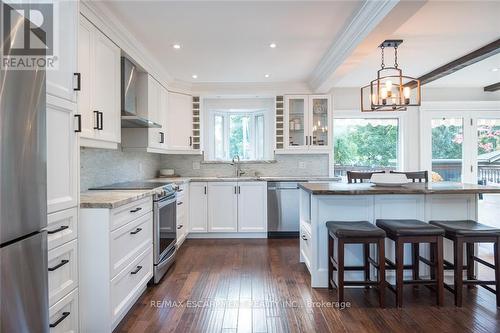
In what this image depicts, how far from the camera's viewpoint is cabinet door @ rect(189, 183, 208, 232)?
4.33 m

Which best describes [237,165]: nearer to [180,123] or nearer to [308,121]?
[180,123]

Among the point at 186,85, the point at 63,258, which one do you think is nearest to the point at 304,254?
the point at 63,258

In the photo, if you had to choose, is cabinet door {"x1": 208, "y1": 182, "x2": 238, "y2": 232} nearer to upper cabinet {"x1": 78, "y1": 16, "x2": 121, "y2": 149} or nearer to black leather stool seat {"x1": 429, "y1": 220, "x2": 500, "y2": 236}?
upper cabinet {"x1": 78, "y1": 16, "x2": 121, "y2": 149}

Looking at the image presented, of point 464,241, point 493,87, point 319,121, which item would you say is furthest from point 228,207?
point 493,87

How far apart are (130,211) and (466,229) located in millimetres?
2664

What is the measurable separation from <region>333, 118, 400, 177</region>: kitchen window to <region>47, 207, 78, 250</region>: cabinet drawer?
4377 millimetres

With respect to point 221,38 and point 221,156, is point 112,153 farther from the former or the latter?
point 221,156

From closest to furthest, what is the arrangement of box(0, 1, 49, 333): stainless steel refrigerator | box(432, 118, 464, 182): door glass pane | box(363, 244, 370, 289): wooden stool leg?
1. box(0, 1, 49, 333): stainless steel refrigerator
2. box(363, 244, 370, 289): wooden stool leg
3. box(432, 118, 464, 182): door glass pane

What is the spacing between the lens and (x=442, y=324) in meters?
2.04

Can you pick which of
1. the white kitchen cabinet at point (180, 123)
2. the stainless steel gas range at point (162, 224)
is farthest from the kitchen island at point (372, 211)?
the white kitchen cabinet at point (180, 123)

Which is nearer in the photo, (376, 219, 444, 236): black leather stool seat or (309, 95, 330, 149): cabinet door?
(376, 219, 444, 236): black leather stool seat

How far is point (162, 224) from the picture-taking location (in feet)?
9.32

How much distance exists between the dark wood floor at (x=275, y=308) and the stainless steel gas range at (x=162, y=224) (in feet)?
0.57

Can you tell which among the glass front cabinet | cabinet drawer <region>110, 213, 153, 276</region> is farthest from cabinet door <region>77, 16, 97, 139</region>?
the glass front cabinet
